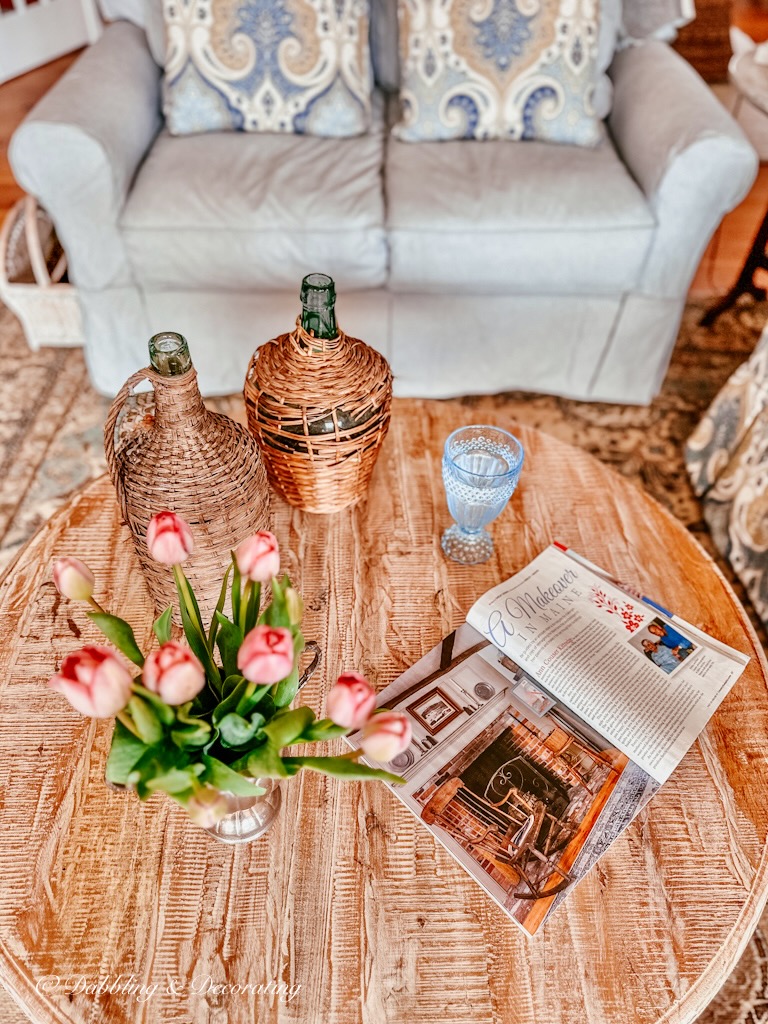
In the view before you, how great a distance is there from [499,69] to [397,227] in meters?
0.48

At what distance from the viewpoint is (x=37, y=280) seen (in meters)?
1.80

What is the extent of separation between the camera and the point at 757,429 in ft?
4.94

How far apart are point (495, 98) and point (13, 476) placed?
1.36 meters

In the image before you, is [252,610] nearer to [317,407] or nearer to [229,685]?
[229,685]

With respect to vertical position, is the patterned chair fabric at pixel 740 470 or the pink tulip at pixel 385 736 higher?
the pink tulip at pixel 385 736

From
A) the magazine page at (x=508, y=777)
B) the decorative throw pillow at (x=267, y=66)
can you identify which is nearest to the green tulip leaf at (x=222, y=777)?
the magazine page at (x=508, y=777)

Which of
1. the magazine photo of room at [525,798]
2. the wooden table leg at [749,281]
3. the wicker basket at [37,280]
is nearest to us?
the magazine photo of room at [525,798]

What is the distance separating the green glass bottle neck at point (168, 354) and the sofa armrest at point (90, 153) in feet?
3.27

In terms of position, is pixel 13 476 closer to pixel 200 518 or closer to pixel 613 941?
pixel 200 518

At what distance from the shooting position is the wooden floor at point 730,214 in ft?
7.44

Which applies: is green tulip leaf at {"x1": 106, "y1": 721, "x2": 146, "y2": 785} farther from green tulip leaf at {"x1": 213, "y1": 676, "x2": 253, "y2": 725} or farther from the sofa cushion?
the sofa cushion

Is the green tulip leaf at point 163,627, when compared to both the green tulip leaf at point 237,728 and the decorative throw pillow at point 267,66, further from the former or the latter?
the decorative throw pillow at point 267,66

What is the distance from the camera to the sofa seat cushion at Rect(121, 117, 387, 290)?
1530 millimetres

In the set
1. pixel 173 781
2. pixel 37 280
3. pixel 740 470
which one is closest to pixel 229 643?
pixel 173 781
